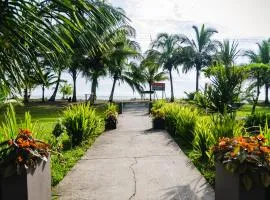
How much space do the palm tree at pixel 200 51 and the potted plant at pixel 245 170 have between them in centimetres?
3199

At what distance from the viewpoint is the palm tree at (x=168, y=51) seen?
37.1 m

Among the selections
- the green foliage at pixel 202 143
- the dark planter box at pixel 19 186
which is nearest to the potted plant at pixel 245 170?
the dark planter box at pixel 19 186

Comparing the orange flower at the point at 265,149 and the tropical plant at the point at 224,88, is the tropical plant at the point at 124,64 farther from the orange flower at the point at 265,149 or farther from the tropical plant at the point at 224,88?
the orange flower at the point at 265,149

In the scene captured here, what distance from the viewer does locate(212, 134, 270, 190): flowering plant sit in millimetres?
3533

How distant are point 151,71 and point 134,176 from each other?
34.0 meters

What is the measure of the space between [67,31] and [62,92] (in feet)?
119

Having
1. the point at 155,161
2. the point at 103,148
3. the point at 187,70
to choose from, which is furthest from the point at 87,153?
the point at 187,70

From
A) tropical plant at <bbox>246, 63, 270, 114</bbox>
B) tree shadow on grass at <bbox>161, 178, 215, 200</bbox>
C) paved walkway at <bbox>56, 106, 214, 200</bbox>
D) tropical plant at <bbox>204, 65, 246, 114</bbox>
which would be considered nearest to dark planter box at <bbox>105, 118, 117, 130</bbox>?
tropical plant at <bbox>204, 65, 246, 114</bbox>

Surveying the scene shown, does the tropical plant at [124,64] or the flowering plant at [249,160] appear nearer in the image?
the flowering plant at [249,160]

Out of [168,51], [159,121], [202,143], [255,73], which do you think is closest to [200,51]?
[168,51]

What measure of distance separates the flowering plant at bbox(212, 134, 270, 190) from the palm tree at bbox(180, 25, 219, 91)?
105ft

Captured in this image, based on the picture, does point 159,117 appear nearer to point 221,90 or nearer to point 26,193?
point 221,90

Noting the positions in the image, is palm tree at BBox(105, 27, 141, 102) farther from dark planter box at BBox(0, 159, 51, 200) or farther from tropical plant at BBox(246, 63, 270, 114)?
dark planter box at BBox(0, 159, 51, 200)

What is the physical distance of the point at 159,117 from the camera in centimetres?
1349
